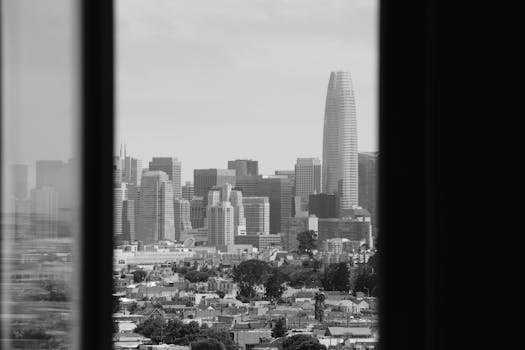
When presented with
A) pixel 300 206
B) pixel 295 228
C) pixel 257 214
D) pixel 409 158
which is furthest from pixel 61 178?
pixel 257 214

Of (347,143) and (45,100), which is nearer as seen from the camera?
(45,100)

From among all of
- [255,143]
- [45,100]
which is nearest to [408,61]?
[45,100]

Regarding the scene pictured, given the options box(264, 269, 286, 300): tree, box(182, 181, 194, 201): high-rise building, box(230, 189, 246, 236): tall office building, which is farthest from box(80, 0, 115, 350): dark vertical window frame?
box(182, 181, 194, 201): high-rise building

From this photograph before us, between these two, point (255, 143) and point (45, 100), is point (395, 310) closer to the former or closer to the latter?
point (45, 100)

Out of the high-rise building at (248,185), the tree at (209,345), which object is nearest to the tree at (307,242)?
the high-rise building at (248,185)

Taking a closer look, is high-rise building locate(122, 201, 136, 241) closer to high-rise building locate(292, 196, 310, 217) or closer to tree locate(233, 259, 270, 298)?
tree locate(233, 259, 270, 298)

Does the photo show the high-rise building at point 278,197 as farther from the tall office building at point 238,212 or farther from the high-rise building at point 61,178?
the high-rise building at point 61,178
